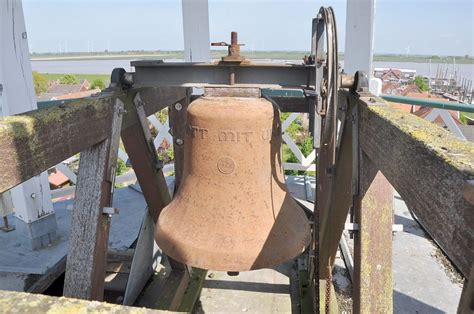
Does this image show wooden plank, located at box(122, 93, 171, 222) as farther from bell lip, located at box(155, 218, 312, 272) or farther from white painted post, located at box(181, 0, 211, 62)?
white painted post, located at box(181, 0, 211, 62)

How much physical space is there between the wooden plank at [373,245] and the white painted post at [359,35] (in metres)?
2.27

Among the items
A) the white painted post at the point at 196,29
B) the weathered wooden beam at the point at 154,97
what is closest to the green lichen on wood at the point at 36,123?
the weathered wooden beam at the point at 154,97

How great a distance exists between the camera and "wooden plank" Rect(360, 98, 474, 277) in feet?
2.73

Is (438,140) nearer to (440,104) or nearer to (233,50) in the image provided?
(233,50)

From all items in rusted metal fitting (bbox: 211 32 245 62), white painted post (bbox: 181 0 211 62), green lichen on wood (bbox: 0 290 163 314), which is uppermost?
white painted post (bbox: 181 0 211 62)

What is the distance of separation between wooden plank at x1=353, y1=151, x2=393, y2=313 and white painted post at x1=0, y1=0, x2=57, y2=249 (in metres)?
3.27

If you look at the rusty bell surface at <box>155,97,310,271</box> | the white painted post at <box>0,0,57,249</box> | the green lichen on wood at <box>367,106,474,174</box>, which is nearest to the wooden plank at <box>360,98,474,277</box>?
the green lichen on wood at <box>367,106,474,174</box>

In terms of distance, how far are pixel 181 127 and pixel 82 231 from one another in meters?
1.53

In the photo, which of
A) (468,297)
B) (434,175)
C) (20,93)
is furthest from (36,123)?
(20,93)

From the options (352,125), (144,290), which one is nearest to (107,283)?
(144,290)

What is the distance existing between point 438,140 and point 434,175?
0.14 m

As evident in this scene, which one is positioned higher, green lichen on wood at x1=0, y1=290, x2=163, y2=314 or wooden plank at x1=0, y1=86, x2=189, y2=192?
wooden plank at x1=0, y1=86, x2=189, y2=192

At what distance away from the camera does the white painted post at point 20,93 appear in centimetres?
363

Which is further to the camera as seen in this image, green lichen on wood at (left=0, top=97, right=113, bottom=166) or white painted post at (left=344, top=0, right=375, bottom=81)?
white painted post at (left=344, top=0, right=375, bottom=81)
